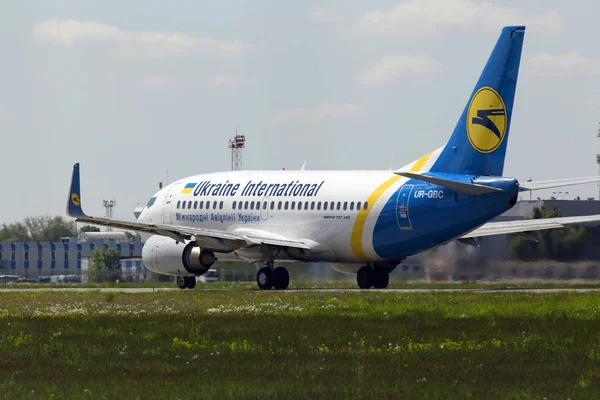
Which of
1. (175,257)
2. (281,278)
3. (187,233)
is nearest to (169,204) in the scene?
(175,257)

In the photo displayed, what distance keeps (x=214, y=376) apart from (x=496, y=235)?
30.0 meters

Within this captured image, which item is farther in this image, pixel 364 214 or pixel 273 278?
pixel 273 278

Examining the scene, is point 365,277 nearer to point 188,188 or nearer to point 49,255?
point 188,188

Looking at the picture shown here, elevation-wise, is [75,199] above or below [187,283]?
above

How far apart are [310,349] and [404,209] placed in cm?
2061

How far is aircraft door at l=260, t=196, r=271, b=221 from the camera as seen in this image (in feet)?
163

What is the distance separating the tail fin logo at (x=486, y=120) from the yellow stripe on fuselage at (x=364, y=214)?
335 cm

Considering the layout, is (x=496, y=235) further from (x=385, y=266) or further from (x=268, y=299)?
(x=268, y=299)

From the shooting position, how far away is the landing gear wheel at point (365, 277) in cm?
4842

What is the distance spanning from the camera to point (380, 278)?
4853cm

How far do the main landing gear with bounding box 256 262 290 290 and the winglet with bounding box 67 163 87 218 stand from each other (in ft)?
23.8

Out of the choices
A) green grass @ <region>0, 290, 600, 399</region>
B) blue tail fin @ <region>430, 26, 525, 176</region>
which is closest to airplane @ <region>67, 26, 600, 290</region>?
blue tail fin @ <region>430, 26, 525, 176</region>

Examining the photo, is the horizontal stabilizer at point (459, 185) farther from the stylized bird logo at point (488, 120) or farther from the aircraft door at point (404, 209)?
the aircraft door at point (404, 209)

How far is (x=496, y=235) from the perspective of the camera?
159ft
